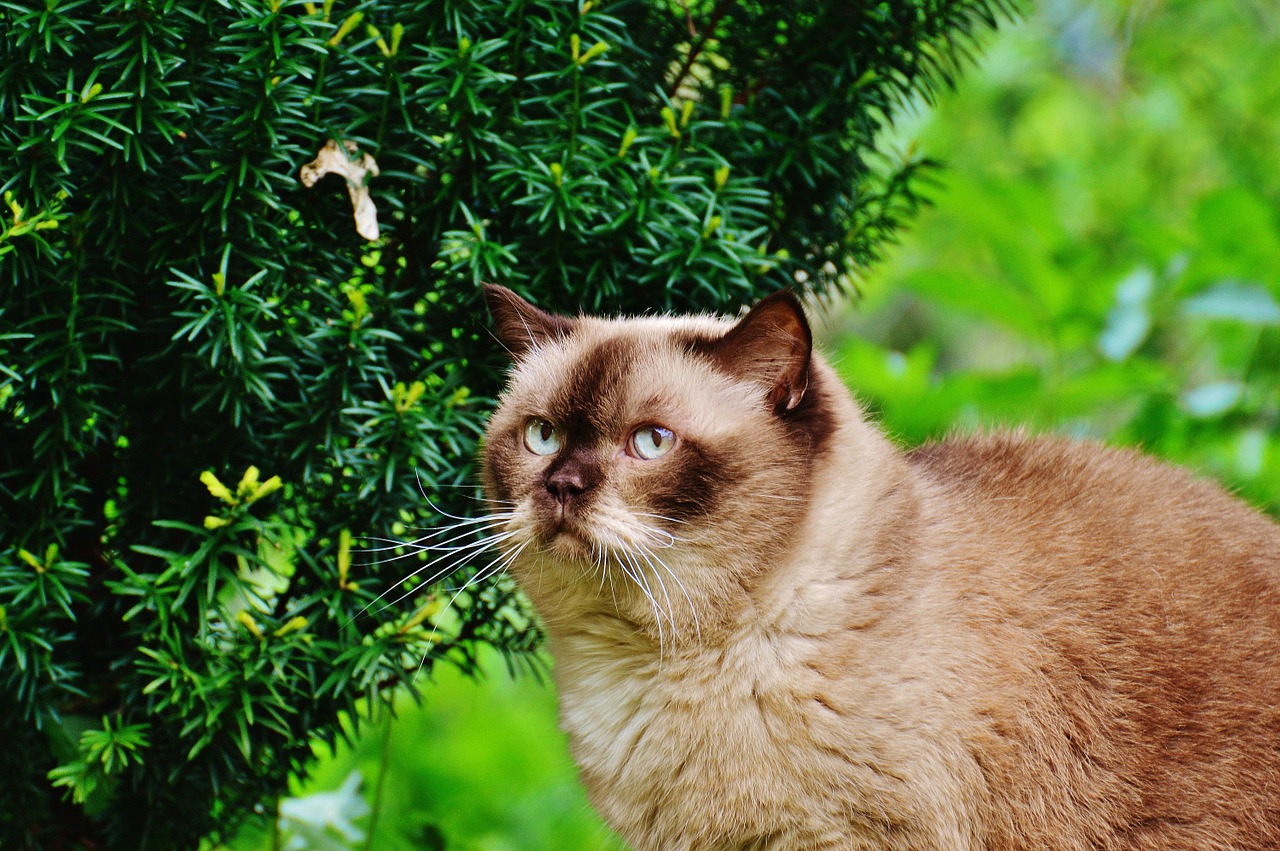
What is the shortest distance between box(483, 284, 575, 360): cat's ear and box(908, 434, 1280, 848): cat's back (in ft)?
2.77

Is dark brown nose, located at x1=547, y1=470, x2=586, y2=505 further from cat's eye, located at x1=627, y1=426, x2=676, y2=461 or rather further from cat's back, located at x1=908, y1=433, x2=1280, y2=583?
cat's back, located at x1=908, y1=433, x2=1280, y2=583

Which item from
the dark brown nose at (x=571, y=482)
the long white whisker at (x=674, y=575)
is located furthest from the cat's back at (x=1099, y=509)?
the dark brown nose at (x=571, y=482)

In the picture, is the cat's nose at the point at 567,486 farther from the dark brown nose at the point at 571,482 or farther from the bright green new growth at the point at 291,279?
the bright green new growth at the point at 291,279

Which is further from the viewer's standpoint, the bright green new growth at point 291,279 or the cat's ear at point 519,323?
the cat's ear at point 519,323

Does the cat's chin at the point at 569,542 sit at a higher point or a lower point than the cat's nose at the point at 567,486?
lower

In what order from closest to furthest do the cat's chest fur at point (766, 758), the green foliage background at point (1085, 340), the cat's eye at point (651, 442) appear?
the cat's chest fur at point (766, 758), the cat's eye at point (651, 442), the green foliage background at point (1085, 340)

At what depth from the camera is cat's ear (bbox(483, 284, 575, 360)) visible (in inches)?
87.3

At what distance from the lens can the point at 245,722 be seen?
226 cm

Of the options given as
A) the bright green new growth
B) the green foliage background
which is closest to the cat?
the bright green new growth

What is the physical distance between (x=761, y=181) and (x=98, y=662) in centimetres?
177

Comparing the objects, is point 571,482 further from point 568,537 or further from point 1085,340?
point 1085,340

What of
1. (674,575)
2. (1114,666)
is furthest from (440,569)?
(1114,666)

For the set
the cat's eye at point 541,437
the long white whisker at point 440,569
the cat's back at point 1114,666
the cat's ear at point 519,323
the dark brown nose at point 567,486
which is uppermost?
the cat's back at point 1114,666

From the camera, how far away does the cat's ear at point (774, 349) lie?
6.78ft
